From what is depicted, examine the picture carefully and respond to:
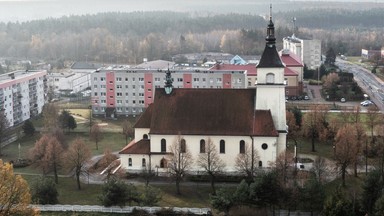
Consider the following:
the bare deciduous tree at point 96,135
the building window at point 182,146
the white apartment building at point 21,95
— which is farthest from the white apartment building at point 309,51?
the building window at point 182,146

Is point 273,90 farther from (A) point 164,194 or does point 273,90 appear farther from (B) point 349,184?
(A) point 164,194

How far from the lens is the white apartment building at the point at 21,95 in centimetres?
5816

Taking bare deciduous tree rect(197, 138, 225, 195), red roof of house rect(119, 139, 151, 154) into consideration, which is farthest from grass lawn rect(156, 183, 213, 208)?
red roof of house rect(119, 139, 151, 154)

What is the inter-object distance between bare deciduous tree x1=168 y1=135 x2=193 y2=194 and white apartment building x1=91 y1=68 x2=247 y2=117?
74.1 feet

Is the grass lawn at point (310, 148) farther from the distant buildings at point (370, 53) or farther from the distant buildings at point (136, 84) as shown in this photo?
the distant buildings at point (370, 53)

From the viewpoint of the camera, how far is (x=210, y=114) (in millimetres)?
41406

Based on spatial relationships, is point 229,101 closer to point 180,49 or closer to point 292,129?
point 292,129

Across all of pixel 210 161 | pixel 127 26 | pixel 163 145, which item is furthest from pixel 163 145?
pixel 127 26

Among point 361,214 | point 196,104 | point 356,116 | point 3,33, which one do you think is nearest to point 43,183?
point 196,104

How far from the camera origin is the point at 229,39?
12544cm

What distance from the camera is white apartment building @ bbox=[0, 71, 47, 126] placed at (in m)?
58.2

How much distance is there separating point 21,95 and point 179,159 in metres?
28.2

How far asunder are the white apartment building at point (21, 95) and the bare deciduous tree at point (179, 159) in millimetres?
23647

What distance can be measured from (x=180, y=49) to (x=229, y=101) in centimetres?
8117
